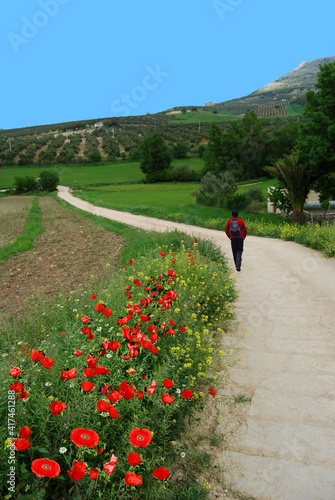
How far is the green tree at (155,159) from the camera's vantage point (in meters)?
67.5

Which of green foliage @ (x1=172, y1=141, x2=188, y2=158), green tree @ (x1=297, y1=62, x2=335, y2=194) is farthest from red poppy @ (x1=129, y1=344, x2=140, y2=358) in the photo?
green foliage @ (x1=172, y1=141, x2=188, y2=158)

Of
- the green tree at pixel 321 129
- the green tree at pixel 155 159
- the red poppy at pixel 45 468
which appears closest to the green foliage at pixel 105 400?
the red poppy at pixel 45 468

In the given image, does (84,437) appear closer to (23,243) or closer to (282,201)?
(23,243)

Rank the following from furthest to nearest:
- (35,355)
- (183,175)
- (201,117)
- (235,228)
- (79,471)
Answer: (201,117), (183,175), (235,228), (35,355), (79,471)

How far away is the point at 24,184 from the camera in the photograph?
57156 millimetres

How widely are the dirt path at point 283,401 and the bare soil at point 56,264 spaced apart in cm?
367

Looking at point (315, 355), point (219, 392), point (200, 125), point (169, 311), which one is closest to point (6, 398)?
point (169, 311)

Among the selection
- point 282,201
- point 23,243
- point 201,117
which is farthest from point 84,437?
point 201,117

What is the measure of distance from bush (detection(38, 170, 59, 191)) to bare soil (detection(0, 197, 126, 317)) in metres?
44.3

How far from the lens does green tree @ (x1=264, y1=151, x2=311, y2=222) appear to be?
22125 millimetres

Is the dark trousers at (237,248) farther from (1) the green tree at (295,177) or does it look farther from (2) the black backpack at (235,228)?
(1) the green tree at (295,177)

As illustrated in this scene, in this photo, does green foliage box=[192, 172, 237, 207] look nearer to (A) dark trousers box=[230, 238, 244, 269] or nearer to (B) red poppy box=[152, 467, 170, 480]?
(A) dark trousers box=[230, 238, 244, 269]

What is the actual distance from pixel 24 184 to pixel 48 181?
13.5 ft

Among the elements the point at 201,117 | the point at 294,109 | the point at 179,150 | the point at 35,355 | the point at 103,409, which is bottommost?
the point at 103,409
